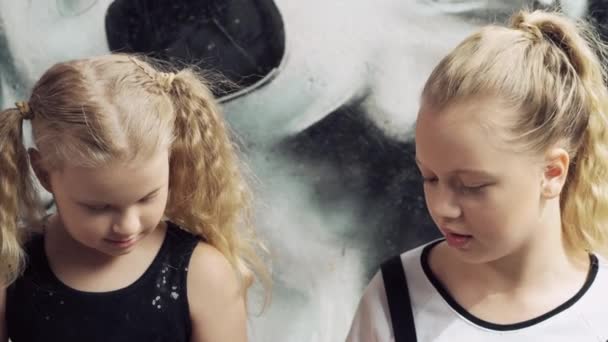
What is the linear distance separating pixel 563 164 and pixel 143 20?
2.78 ft

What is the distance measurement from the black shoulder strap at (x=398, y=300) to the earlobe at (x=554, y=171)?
24cm

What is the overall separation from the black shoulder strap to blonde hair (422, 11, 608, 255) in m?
0.25

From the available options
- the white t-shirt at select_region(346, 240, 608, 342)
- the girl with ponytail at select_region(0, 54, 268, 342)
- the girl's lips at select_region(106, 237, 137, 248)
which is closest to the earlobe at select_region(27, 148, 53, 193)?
the girl with ponytail at select_region(0, 54, 268, 342)

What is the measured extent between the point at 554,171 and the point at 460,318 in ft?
0.78

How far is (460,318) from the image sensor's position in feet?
3.58

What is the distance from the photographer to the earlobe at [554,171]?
1.01m

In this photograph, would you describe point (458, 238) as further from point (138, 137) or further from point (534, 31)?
point (138, 137)

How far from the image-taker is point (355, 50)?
1.54 m

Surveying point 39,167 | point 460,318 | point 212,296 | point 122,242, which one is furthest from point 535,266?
point 39,167

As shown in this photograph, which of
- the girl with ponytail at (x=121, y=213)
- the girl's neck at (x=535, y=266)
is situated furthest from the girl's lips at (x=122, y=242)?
the girl's neck at (x=535, y=266)

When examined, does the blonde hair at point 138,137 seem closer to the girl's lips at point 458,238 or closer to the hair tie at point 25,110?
the hair tie at point 25,110

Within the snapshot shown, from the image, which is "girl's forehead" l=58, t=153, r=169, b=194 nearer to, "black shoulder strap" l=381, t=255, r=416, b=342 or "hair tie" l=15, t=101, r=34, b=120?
"hair tie" l=15, t=101, r=34, b=120

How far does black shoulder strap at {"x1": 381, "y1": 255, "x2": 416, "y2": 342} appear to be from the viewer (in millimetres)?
1095

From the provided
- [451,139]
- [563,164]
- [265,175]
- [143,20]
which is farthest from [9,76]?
[563,164]
